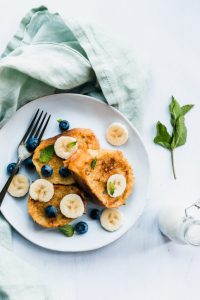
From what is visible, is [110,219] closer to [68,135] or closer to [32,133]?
[68,135]

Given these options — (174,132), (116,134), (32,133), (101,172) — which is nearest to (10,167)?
(32,133)

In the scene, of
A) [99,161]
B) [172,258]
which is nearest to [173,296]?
[172,258]

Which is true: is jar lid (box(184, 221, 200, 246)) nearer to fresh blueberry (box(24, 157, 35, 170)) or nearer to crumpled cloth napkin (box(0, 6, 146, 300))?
crumpled cloth napkin (box(0, 6, 146, 300))

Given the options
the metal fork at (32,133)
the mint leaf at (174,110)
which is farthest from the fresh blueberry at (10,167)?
the mint leaf at (174,110)

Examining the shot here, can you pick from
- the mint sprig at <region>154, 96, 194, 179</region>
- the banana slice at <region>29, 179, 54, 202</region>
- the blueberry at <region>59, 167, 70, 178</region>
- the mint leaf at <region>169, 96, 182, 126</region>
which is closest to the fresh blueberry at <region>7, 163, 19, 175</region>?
the banana slice at <region>29, 179, 54, 202</region>

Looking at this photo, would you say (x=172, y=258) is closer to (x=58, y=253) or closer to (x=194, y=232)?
(x=194, y=232)
